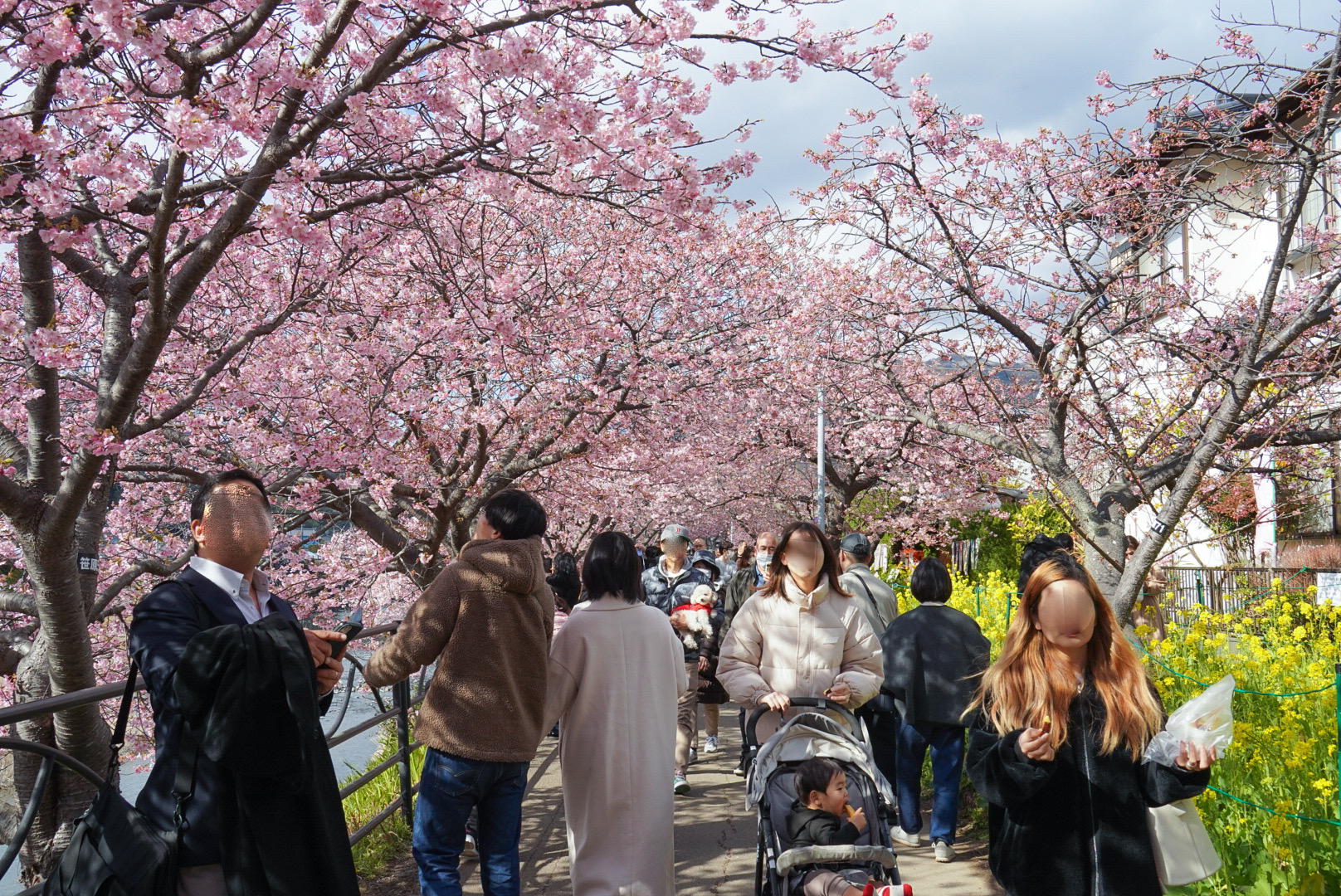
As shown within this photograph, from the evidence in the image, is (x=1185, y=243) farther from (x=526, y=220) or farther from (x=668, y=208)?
(x=526, y=220)

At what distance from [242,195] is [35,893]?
271cm

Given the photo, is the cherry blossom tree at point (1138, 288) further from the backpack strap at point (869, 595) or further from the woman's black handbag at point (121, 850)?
A: the woman's black handbag at point (121, 850)

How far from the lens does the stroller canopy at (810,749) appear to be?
3.73m

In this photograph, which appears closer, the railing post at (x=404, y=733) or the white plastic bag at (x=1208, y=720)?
the white plastic bag at (x=1208, y=720)

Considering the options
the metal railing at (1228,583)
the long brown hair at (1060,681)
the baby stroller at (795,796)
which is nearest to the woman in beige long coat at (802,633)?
the baby stroller at (795,796)

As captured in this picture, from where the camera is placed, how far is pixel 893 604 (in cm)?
674

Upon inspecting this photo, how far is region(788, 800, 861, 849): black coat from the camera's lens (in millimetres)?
3414

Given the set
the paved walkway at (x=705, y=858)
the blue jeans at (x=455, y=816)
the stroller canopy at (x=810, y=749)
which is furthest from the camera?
the paved walkway at (x=705, y=858)

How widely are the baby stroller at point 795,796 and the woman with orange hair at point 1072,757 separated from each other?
64cm

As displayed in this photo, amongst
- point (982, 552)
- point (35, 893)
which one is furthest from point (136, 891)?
point (982, 552)

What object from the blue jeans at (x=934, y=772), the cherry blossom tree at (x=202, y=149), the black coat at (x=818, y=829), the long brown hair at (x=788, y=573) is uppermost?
the cherry blossom tree at (x=202, y=149)

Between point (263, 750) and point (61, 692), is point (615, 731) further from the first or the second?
point (61, 692)

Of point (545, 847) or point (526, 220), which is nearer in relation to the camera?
point (545, 847)

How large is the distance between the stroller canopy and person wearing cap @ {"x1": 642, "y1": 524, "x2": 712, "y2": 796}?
3308 mm
